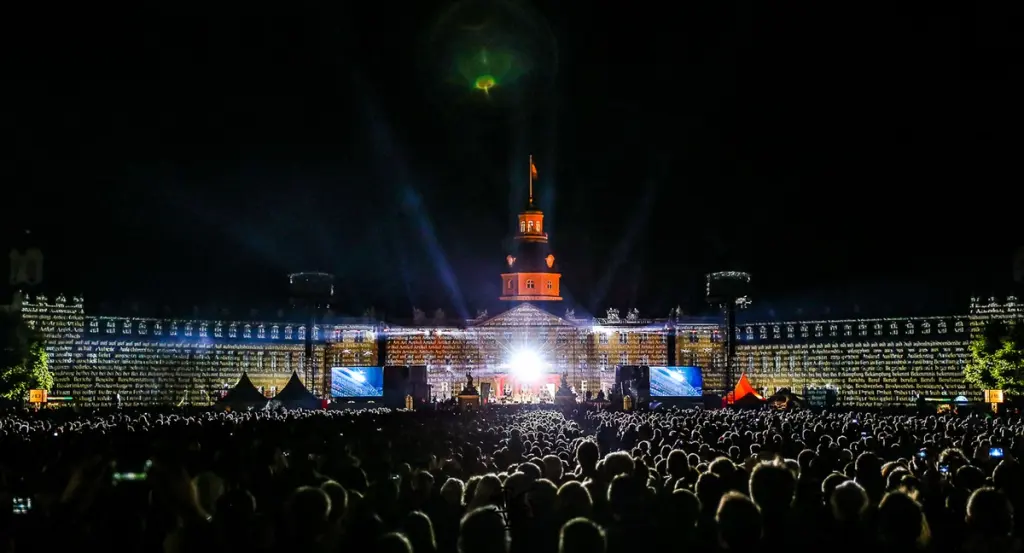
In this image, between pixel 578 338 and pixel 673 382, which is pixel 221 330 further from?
pixel 673 382

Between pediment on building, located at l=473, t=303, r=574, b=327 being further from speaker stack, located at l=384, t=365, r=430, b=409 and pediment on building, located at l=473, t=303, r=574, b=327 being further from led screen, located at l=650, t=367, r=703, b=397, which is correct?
led screen, located at l=650, t=367, r=703, b=397

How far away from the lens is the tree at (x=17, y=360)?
77.3 metres

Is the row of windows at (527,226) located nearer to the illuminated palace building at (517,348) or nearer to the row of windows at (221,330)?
the illuminated palace building at (517,348)

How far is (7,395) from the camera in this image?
78125mm

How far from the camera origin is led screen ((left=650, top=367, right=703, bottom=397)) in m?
75.3

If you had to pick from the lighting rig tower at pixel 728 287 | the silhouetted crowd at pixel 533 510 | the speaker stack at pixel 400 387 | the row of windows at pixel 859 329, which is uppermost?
the lighting rig tower at pixel 728 287

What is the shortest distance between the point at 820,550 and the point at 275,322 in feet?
410

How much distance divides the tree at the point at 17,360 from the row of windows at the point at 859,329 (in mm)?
80168

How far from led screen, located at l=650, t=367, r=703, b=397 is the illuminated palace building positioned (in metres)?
25.0

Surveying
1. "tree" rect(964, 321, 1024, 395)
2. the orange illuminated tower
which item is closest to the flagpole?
the orange illuminated tower

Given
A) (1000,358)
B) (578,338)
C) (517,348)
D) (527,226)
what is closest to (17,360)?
(517,348)

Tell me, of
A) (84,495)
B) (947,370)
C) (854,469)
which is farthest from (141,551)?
(947,370)

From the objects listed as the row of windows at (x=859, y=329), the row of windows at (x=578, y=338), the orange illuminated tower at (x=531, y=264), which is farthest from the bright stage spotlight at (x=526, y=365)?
the row of windows at (x=859, y=329)

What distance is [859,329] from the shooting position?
11850 centimetres
